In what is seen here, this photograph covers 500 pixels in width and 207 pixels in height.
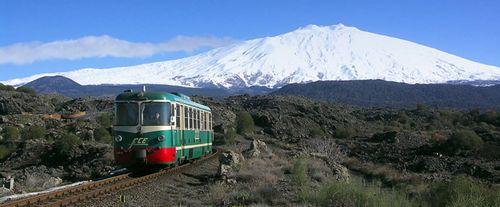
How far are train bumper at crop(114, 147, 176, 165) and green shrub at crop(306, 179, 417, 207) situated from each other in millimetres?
6627

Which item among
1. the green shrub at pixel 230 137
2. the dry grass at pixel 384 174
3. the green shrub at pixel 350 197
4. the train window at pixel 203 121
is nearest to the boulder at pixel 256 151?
the train window at pixel 203 121

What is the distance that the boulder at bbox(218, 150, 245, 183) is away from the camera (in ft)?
57.9

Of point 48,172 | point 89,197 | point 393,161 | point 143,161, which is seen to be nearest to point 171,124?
point 143,161

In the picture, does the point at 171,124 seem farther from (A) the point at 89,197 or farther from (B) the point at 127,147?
(A) the point at 89,197

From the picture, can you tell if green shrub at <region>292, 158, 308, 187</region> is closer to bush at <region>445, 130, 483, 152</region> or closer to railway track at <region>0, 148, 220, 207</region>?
railway track at <region>0, 148, 220, 207</region>

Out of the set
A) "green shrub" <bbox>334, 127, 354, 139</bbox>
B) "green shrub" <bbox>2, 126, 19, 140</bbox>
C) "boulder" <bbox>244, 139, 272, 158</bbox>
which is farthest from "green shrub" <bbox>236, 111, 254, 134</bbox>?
"boulder" <bbox>244, 139, 272, 158</bbox>

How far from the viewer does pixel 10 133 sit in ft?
157

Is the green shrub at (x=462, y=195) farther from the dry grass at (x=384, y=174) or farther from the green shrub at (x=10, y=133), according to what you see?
the green shrub at (x=10, y=133)

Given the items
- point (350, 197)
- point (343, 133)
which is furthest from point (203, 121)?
point (343, 133)

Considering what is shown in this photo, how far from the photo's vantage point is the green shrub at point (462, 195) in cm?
1034

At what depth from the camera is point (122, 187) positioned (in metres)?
15.8

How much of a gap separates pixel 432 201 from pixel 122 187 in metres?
7.31

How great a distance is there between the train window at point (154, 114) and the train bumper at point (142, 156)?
2.51 feet

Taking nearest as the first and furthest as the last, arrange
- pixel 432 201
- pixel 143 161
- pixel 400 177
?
pixel 432 201 < pixel 143 161 < pixel 400 177
